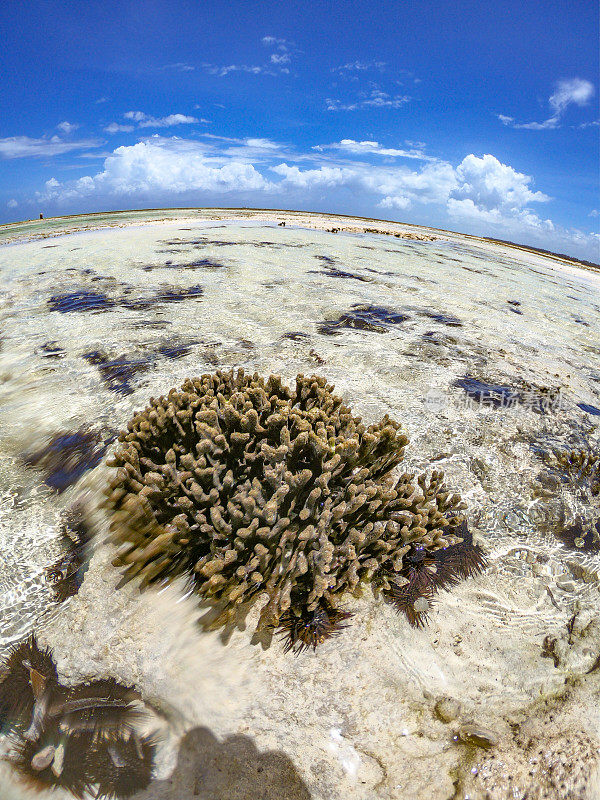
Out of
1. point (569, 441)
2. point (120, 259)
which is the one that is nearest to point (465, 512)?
point (569, 441)

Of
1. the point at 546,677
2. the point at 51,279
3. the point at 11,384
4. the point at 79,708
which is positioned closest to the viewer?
the point at 79,708

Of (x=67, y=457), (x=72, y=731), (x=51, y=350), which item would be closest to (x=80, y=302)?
(x=51, y=350)

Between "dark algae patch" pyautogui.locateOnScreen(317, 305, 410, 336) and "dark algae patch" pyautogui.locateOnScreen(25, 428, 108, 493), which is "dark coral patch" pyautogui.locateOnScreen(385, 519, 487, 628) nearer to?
"dark algae patch" pyautogui.locateOnScreen(25, 428, 108, 493)

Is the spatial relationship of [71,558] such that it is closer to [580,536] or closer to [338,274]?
[580,536]

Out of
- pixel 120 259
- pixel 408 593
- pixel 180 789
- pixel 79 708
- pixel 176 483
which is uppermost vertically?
pixel 120 259

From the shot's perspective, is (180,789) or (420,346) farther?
(420,346)

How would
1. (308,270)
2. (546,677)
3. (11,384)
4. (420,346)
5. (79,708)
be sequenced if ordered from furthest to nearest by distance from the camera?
(308,270) → (420,346) → (11,384) → (546,677) → (79,708)

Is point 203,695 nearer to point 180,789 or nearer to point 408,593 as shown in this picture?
point 180,789
